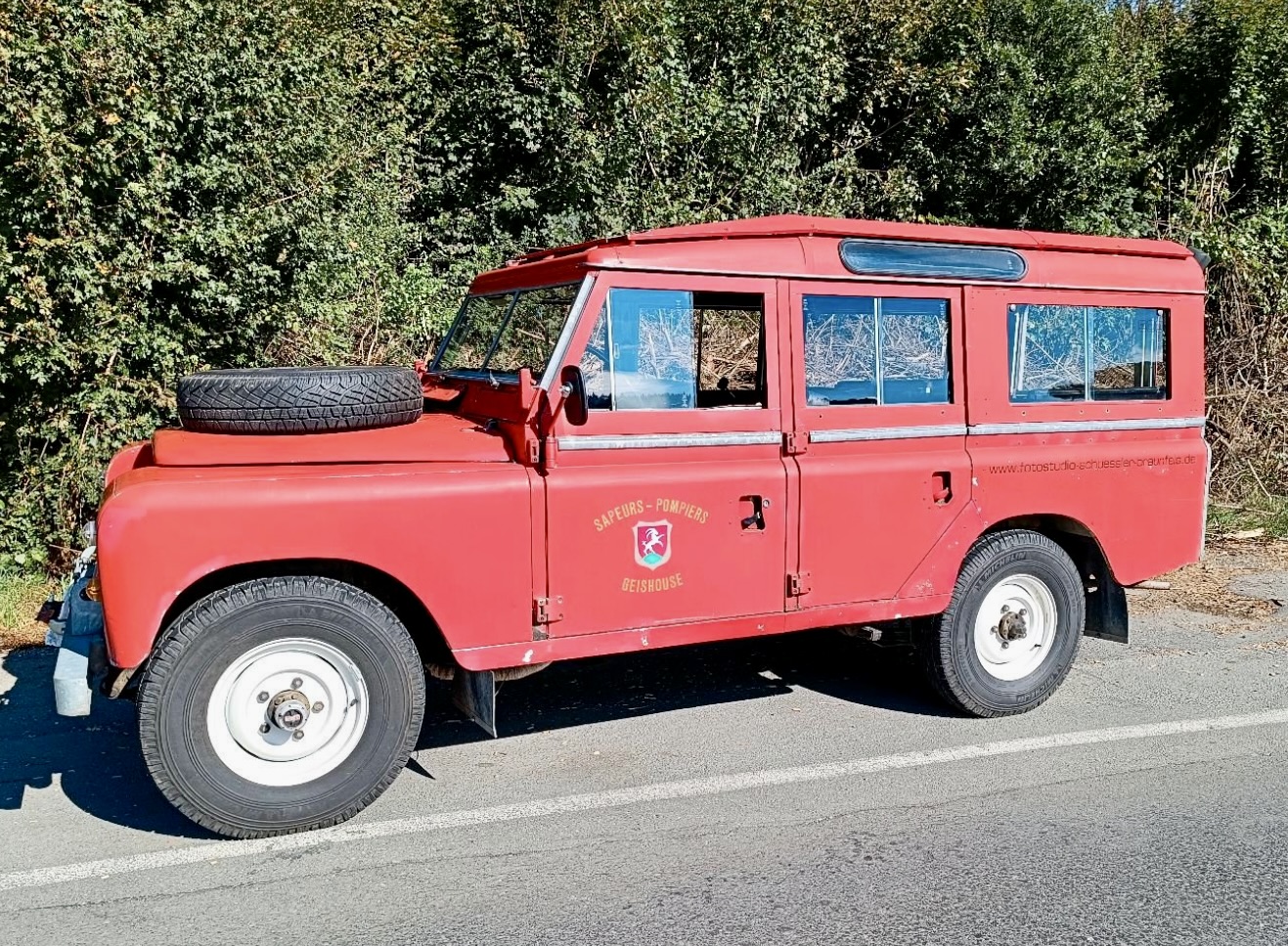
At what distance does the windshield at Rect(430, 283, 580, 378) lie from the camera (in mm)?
4715

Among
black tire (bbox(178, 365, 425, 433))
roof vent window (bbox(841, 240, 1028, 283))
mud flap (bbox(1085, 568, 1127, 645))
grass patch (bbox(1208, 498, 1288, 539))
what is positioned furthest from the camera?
grass patch (bbox(1208, 498, 1288, 539))

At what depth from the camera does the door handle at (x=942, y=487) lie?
5066 mm

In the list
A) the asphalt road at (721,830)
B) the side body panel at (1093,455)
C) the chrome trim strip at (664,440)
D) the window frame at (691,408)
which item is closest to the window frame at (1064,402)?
the side body panel at (1093,455)

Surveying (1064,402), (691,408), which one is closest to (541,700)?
(691,408)

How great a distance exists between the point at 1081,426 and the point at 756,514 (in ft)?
6.31

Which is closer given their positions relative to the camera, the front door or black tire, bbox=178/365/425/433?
black tire, bbox=178/365/425/433

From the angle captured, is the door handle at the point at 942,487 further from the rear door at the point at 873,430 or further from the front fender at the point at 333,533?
the front fender at the point at 333,533

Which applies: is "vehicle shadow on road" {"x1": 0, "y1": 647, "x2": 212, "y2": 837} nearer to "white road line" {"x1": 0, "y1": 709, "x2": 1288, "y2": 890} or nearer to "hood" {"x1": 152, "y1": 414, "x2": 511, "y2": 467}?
"white road line" {"x1": 0, "y1": 709, "x2": 1288, "y2": 890}

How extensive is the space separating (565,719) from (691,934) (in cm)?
205

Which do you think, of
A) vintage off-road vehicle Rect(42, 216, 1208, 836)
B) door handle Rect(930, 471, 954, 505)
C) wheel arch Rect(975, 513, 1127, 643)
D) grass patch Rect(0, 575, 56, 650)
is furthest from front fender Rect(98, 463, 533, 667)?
grass patch Rect(0, 575, 56, 650)

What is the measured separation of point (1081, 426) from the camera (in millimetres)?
5434

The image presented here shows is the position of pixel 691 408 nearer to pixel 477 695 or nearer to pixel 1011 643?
pixel 477 695

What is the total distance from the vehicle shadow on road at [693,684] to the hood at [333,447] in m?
1.52

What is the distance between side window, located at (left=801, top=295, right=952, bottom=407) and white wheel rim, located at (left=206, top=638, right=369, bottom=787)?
2.34 meters
